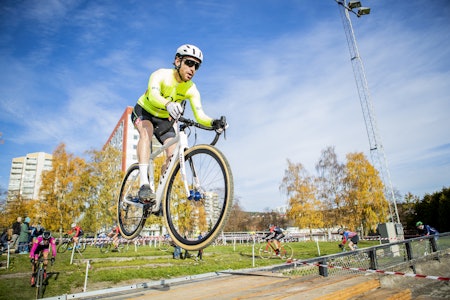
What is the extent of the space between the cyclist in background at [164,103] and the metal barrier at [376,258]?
536 centimetres

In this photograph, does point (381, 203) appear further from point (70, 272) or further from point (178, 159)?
point (178, 159)

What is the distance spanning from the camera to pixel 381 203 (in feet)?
134

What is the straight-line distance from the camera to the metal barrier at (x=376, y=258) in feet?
26.7

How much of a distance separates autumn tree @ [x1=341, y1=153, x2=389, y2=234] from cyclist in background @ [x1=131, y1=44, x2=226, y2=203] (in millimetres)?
44165

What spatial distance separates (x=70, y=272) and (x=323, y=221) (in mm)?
41671

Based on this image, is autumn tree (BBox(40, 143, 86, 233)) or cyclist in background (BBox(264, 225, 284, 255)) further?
autumn tree (BBox(40, 143, 86, 233))

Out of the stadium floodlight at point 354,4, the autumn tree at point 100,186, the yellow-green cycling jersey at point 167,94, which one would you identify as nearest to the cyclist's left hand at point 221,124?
the yellow-green cycling jersey at point 167,94

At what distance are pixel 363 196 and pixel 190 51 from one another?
4514 cm

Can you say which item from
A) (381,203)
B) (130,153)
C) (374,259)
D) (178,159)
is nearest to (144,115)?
(178,159)

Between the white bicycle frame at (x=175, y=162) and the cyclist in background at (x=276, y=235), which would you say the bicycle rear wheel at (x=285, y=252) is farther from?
the white bicycle frame at (x=175, y=162)

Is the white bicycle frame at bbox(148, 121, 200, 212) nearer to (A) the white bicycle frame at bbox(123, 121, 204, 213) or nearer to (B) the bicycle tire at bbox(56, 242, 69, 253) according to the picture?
(A) the white bicycle frame at bbox(123, 121, 204, 213)

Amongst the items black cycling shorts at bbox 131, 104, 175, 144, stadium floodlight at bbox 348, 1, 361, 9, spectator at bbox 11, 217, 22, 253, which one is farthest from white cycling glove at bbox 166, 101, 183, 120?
stadium floodlight at bbox 348, 1, 361, 9

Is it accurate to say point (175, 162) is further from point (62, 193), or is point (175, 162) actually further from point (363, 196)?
point (363, 196)

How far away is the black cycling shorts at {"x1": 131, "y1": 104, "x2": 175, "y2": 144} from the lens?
4309mm
